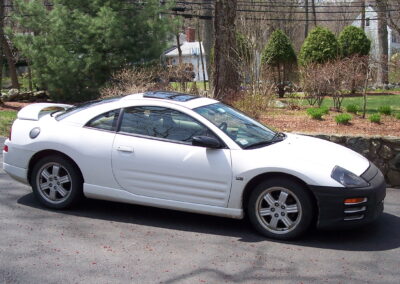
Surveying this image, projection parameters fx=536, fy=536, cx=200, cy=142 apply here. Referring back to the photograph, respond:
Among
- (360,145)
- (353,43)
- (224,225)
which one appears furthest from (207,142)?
(353,43)

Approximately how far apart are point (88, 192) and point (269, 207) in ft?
6.79

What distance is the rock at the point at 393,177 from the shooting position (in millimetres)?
7934

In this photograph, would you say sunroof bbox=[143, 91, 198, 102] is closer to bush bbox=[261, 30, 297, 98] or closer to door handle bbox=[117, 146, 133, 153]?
door handle bbox=[117, 146, 133, 153]

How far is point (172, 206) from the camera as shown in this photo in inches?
228

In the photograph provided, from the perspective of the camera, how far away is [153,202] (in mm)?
5859

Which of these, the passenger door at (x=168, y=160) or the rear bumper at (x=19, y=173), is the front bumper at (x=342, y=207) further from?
the rear bumper at (x=19, y=173)

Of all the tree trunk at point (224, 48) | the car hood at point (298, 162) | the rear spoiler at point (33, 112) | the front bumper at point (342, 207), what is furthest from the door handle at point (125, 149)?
the tree trunk at point (224, 48)

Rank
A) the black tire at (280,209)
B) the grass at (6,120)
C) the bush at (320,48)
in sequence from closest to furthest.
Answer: the black tire at (280,209)
the grass at (6,120)
the bush at (320,48)

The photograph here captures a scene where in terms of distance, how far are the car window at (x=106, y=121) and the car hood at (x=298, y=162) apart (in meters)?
1.49

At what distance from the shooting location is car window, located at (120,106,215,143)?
584 cm

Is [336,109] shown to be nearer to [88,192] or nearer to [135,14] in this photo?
[135,14]

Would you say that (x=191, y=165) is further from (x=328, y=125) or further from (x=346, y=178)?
(x=328, y=125)

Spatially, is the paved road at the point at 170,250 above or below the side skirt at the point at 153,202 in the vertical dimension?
below

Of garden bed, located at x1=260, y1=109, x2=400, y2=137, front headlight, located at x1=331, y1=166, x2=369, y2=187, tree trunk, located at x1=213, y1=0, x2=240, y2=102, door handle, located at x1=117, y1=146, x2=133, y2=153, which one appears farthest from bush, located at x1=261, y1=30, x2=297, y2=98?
front headlight, located at x1=331, y1=166, x2=369, y2=187
